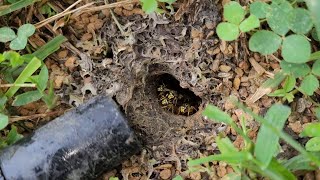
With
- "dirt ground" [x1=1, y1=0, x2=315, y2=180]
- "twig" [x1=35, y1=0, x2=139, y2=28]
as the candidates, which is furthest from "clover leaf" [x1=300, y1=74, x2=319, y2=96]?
"twig" [x1=35, y1=0, x2=139, y2=28]

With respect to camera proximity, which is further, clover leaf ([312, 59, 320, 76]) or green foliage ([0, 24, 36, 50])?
green foliage ([0, 24, 36, 50])

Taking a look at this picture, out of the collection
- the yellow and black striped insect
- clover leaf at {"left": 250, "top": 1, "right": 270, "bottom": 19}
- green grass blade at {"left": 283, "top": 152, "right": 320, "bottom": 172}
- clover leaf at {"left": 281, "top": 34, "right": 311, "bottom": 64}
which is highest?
clover leaf at {"left": 250, "top": 1, "right": 270, "bottom": 19}

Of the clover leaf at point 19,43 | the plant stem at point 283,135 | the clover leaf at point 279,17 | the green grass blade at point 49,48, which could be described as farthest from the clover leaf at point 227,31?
the clover leaf at point 19,43

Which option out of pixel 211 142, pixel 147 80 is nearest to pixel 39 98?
pixel 147 80

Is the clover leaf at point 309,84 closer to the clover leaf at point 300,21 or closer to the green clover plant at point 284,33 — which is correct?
the green clover plant at point 284,33

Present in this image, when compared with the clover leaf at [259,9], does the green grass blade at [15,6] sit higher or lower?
higher

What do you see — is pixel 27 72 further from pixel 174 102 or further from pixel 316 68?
pixel 316 68

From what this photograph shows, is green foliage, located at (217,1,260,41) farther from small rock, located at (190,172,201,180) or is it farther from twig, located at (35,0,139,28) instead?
small rock, located at (190,172,201,180)

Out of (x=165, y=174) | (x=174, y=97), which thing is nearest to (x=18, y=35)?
(x=174, y=97)
